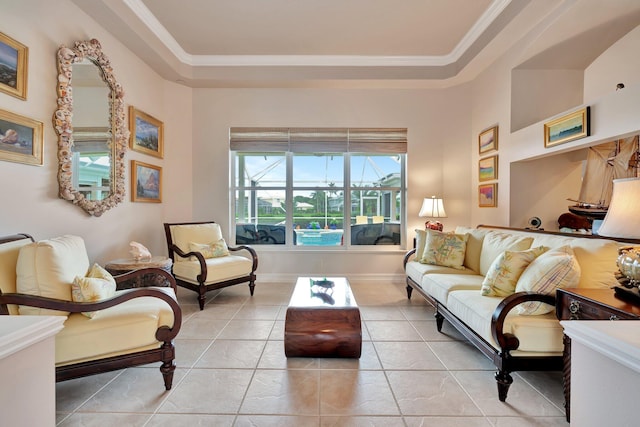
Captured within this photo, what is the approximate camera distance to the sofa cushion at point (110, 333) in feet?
5.53

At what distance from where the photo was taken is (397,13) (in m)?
3.26

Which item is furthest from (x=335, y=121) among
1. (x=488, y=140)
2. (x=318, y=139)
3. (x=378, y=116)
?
(x=488, y=140)

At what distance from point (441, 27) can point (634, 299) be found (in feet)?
10.9

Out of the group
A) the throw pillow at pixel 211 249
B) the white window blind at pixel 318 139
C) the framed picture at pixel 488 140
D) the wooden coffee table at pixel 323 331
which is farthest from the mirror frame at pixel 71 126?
the framed picture at pixel 488 140

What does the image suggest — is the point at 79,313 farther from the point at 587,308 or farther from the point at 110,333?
the point at 587,308

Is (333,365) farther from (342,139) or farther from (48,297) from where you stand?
(342,139)

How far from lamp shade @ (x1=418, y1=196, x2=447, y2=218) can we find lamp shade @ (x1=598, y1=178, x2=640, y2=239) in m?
2.62

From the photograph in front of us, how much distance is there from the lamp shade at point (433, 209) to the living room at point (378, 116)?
0.38 metres

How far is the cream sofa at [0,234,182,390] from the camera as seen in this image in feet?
5.49

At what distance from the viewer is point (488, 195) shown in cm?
407

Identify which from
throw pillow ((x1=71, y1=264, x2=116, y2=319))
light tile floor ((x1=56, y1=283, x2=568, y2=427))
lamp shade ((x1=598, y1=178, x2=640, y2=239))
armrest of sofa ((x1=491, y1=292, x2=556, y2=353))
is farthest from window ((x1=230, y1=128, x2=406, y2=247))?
lamp shade ((x1=598, y1=178, x2=640, y2=239))

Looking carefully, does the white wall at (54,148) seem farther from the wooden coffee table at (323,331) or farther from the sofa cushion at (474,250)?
the sofa cushion at (474,250)

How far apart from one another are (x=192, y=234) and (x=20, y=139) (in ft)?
6.56

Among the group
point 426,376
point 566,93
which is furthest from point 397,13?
point 426,376
